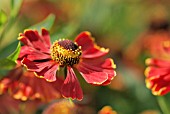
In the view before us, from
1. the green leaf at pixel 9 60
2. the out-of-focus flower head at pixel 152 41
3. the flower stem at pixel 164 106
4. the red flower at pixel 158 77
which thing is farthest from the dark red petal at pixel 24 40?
the out-of-focus flower head at pixel 152 41

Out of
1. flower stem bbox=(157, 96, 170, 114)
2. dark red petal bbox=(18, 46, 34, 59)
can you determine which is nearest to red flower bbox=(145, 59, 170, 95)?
flower stem bbox=(157, 96, 170, 114)

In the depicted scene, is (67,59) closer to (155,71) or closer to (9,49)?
(9,49)

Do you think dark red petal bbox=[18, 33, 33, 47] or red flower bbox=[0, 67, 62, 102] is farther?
red flower bbox=[0, 67, 62, 102]

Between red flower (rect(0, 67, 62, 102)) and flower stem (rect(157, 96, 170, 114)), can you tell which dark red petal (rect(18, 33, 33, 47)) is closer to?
red flower (rect(0, 67, 62, 102))

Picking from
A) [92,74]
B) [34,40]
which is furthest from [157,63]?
[34,40]

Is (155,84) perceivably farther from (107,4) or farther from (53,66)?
(107,4)

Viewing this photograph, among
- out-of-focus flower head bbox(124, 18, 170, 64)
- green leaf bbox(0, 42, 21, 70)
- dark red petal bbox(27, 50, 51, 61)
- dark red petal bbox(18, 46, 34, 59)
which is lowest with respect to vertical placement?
out-of-focus flower head bbox(124, 18, 170, 64)
